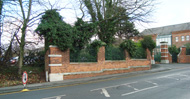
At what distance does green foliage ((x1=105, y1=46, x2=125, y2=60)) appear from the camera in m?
15.4

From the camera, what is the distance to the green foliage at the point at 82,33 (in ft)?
41.4

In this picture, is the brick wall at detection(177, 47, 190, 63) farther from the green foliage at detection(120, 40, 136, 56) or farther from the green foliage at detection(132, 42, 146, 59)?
the green foliage at detection(120, 40, 136, 56)

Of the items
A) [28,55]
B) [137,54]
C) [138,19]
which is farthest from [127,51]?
[28,55]

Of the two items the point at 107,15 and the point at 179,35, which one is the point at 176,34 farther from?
the point at 107,15

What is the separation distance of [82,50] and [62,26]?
2903 mm

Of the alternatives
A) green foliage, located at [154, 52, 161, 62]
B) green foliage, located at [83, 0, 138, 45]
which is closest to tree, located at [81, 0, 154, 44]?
green foliage, located at [83, 0, 138, 45]

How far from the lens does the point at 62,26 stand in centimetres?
1145

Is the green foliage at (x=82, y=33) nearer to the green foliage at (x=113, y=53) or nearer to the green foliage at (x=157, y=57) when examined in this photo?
the green foliage at (x=113, y=53)

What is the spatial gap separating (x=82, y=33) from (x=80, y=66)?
281 cm

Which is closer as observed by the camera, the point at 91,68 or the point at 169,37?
the point at 91,68

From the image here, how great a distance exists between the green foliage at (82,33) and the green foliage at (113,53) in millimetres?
2915

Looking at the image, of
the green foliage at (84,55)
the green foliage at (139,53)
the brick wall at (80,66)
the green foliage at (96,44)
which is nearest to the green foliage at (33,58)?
the brick wall at (80,66)

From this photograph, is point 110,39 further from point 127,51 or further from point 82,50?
point 82,50

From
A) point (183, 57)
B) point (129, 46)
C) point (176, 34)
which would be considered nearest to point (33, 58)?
point (129, 46)
